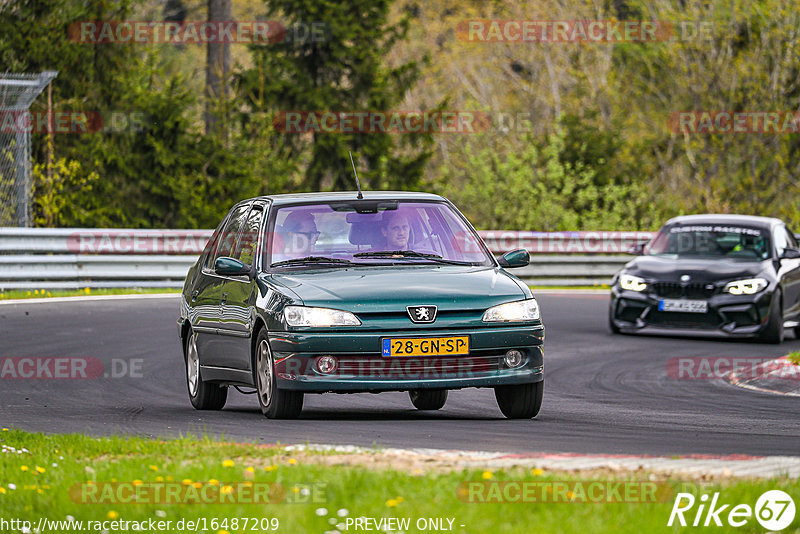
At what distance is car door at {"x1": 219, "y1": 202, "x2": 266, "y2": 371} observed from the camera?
10.9 meters

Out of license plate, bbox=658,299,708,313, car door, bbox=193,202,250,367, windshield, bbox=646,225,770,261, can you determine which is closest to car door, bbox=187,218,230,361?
car door, bbox=193,202,250,367

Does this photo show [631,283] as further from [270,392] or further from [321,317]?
[321,317]

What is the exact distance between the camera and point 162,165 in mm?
31516

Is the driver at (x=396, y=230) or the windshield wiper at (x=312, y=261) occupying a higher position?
the driver at (x=396, y=230)

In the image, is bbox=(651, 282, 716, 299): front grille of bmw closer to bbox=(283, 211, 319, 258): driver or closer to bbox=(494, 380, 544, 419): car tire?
bbox=(494, 380, 544, 419): car tire

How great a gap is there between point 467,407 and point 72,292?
1431 cm

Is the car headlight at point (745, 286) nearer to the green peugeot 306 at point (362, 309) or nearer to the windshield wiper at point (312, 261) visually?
the green peugeot 306 at point (362, 309)

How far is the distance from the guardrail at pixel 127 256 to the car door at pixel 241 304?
533 inches

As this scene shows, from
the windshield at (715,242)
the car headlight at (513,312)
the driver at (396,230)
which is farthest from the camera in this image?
the windshield at (715,242)

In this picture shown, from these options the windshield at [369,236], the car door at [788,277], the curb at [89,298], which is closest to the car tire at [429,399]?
the windshield at [369,236]

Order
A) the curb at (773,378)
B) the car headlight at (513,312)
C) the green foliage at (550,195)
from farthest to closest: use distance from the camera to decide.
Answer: the green foliage at (550,195), the curb at (773,378), the car headlight at (513,312)

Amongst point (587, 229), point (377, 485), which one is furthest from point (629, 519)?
point (587, 229)

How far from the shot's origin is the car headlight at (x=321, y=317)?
10000 millimetres

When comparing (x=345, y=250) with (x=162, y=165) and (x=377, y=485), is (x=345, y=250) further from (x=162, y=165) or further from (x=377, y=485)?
(x=162, y=165)
